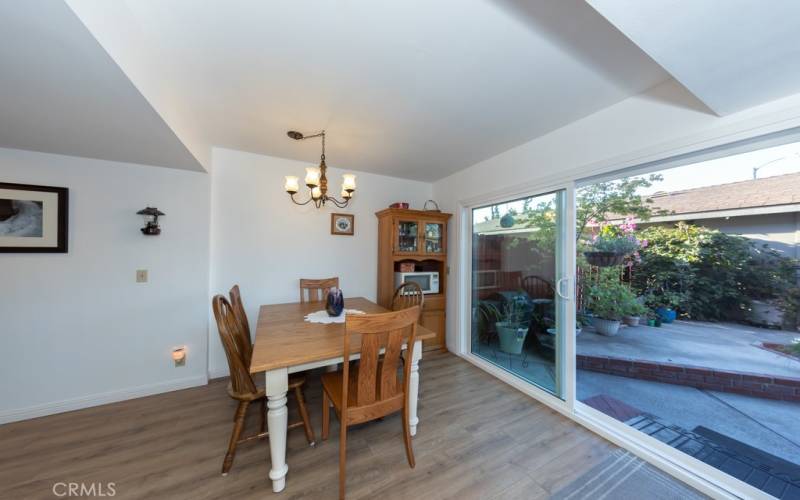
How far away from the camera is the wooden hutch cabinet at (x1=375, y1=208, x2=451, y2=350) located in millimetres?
3179

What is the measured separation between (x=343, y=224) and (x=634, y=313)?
9.42ft

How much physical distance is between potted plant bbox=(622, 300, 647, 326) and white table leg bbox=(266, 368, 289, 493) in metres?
2.36

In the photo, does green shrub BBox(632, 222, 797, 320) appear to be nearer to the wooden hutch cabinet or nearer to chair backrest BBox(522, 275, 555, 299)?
chair backrest BBox(522, 275, 555, 299)

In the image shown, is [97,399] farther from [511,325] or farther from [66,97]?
[511,325]

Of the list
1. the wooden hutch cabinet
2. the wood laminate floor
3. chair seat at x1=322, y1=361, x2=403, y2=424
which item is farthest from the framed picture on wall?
the wooden hutch cabinet

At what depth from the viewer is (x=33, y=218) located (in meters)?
2.02

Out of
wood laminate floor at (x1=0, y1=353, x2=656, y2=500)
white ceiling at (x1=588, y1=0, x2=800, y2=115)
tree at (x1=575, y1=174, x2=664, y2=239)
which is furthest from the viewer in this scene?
tree at (x1=575, y1=174, x2=664, y2=239)

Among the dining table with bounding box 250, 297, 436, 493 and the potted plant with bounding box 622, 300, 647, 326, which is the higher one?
the potted plant with bounding box 622, 300, 647, 326

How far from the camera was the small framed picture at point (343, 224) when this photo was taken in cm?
316

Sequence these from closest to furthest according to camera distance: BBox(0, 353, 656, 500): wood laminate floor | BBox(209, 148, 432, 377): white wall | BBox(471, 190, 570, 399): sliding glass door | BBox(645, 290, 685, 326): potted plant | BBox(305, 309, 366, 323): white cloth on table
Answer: BBox(0, 353, 656, 500): wood laminate floor < BBox(645, 290, 685, 326): potted plant < BBox(305, 309, 366, 323): white cloth on table < BBox(471, 190, 570, 399): sliding glass door < BBox(209, 148, 432, 377): white wall

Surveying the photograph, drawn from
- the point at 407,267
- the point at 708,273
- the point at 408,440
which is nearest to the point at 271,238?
the point at 407,267

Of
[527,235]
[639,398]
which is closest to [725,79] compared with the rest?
[527,235]

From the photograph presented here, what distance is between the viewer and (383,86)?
166 centimetres

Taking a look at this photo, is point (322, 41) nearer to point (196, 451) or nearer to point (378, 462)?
point (378, 462)
